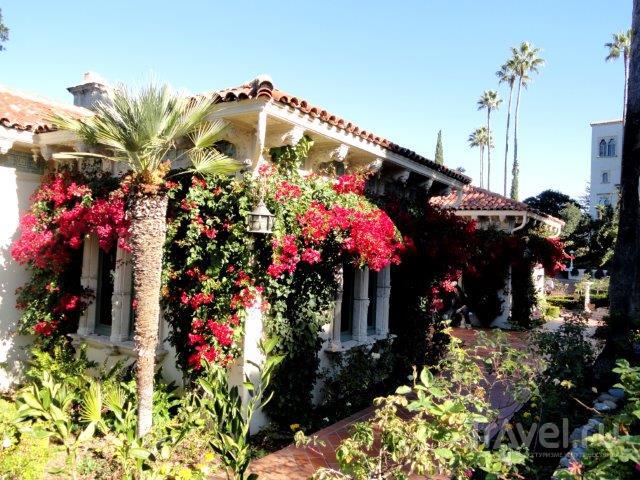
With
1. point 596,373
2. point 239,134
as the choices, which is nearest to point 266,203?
point 239,134

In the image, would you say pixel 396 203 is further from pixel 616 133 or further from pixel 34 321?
pixel 616 133

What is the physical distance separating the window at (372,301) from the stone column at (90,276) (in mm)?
5056

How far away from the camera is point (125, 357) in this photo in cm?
781

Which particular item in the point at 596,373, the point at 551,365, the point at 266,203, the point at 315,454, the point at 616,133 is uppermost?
the point at 616,133

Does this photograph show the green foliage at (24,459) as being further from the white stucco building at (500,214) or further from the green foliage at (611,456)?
the white stucco building at (500,214)

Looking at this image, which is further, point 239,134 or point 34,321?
point 34,321

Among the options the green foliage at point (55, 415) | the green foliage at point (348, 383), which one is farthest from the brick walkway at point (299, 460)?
the green foliage at point (55, 415)

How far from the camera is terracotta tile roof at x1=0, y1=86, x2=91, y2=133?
7766 mm

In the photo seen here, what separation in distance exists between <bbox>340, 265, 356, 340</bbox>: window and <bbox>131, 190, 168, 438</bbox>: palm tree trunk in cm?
415

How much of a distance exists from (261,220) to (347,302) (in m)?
3.24

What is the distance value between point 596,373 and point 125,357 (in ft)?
27.0

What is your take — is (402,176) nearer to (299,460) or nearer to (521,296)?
(299,460)

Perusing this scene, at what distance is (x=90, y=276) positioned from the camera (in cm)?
852

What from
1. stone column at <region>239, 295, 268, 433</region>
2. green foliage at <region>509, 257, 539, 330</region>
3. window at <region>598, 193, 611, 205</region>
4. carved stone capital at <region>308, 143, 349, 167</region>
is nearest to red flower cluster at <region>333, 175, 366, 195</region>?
carved stone capital at <region>308, 143, 349, 167</region>
